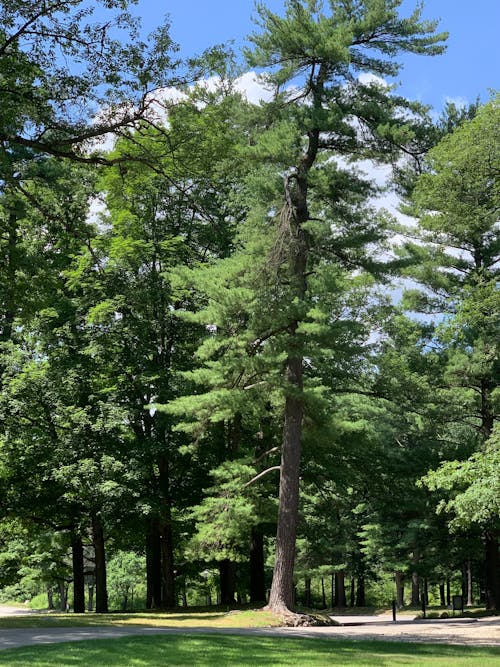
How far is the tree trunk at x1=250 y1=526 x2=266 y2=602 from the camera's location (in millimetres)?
24688

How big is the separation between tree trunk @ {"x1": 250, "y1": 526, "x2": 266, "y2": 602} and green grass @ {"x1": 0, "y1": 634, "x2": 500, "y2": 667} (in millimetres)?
12076

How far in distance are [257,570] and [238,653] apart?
1534cm

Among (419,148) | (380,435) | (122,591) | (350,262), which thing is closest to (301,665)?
(350,262)

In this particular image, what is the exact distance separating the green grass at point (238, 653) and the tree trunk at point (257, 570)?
39.6 feet

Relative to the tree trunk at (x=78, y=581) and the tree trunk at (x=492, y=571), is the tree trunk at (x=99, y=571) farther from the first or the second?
the tree trunk at (x=492, y=571)

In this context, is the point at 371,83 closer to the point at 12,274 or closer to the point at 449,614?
the point at 12,274

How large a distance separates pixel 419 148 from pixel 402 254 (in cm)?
539

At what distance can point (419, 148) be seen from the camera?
68.1 ft

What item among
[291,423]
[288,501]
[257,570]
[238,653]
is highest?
[291,423]

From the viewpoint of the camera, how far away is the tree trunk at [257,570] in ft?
81.0

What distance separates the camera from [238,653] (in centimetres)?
1066

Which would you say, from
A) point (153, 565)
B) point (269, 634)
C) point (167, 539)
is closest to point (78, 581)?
point (153, 565)

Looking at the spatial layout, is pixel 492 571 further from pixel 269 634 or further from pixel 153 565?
pixel 269 634

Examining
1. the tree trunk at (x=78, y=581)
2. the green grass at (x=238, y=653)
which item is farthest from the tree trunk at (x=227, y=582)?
the green grass at (x=238, y=653)
